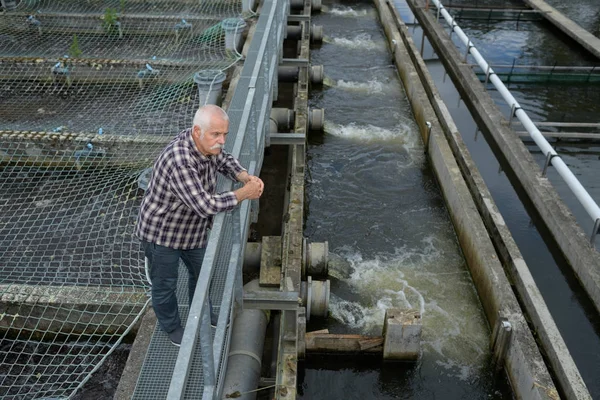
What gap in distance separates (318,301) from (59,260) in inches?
120

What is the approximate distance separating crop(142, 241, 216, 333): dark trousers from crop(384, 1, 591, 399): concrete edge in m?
4.16

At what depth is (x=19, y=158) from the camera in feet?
25.1

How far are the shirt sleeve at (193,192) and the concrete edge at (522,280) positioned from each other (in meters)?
4.57

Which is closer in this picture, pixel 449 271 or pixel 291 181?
pixel 449 271

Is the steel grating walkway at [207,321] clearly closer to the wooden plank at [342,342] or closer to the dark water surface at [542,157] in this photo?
the wooden plank at [342,342]

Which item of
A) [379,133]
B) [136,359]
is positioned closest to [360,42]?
[379,133]

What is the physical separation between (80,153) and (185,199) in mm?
4751

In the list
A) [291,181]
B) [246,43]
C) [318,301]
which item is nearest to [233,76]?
[246,43]

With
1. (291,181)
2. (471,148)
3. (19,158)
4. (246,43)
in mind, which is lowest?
(471,148)

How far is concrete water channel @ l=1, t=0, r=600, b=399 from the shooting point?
638 centimetres

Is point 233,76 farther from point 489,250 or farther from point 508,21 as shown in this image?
point 508,21

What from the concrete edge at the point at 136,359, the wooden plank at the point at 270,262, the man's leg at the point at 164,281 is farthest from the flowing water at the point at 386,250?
the man's leg at the point at 164,281

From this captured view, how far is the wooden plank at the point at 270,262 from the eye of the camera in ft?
21.3

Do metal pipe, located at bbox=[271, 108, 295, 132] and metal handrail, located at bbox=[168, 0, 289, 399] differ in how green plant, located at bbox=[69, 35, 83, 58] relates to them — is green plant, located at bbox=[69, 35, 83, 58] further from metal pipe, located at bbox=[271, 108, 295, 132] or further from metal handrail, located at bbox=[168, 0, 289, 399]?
metal handrail, located at bbox=[168, 0, 289, 399]
